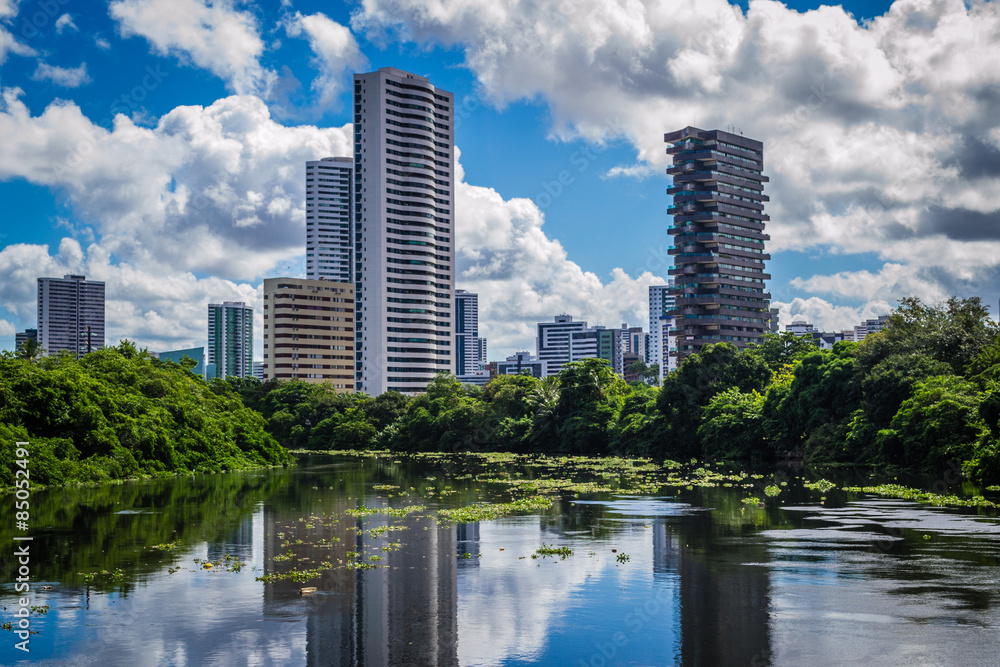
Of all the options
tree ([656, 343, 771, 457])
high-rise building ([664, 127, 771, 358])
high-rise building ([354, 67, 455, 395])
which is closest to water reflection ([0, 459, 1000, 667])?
tree ([656, 343, 771, 457])

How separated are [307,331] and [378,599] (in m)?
172

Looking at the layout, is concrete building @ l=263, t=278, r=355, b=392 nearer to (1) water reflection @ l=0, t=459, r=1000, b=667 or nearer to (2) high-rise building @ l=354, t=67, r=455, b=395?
(2) high-rise building @ l=354, t=67, r=455, b=395

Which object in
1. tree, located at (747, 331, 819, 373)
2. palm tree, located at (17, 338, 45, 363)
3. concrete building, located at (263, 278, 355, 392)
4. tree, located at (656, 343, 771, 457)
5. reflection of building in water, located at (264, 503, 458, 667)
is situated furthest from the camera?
concrete building, located at (263, 278, 355, 392)

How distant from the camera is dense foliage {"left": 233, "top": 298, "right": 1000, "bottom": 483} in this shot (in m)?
51.4

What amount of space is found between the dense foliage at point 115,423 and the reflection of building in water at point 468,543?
Result: 86.8 feet

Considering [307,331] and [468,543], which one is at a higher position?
[307,331]

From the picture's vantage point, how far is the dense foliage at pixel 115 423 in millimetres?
45719

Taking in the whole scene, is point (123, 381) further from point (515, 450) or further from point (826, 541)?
point (826, 541)

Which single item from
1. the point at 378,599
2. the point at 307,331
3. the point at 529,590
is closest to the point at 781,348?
the point at 529,590

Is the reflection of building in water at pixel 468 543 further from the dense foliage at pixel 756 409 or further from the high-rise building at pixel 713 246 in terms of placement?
the high-rise building at pixel 713 246

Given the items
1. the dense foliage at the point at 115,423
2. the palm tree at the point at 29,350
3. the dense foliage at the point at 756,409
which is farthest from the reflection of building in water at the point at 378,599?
the palm tree at the point at 29,350

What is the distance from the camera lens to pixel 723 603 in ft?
57.4

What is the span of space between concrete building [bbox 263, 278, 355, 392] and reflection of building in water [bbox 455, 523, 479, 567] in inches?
6080

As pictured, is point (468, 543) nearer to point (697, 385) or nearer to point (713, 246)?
point (697, 385)
